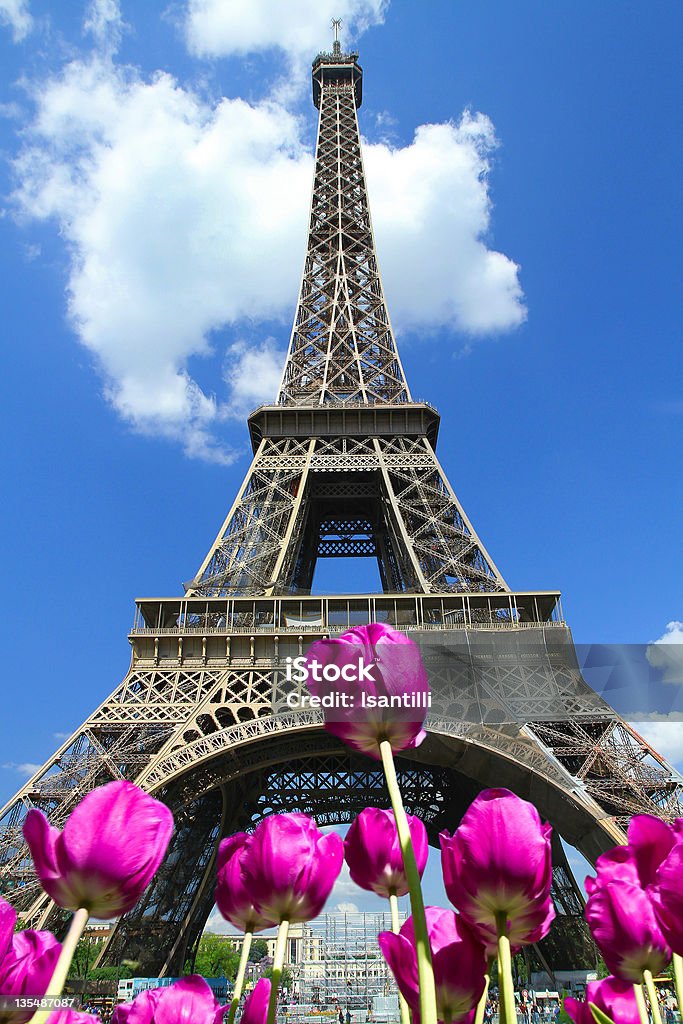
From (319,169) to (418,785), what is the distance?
113ft

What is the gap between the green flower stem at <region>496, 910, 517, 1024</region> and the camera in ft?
3.93

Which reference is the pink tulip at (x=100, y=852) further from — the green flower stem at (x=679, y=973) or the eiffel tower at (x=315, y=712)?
the eiffel tower at (x=315, y=712)

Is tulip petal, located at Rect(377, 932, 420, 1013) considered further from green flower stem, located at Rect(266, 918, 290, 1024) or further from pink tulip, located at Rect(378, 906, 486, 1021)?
green flower stem, located at Rect(266, 918, 290, 1024)

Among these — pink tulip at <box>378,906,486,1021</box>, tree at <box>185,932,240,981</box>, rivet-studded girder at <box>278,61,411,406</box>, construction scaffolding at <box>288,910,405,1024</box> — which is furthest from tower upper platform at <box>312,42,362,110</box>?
tree at <box>185,932,240,981</box>

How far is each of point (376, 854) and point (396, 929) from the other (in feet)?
0.59

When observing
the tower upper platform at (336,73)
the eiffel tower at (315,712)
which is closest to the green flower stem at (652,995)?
the eiffel tower at (315,712)

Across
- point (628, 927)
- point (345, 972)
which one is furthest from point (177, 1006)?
point (345, 972)

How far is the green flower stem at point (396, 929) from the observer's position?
5.71 ft

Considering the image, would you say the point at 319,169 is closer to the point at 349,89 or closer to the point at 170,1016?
the point at 349,89

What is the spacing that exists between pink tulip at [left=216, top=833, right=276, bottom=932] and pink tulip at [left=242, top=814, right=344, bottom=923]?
2.8 inches

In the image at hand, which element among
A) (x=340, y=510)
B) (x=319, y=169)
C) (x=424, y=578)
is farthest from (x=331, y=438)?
(x=319, y=169)

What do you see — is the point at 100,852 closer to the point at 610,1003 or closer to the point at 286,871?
the point at 286,871

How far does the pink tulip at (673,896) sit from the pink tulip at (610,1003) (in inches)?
18.2

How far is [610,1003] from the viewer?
72.8 inches
